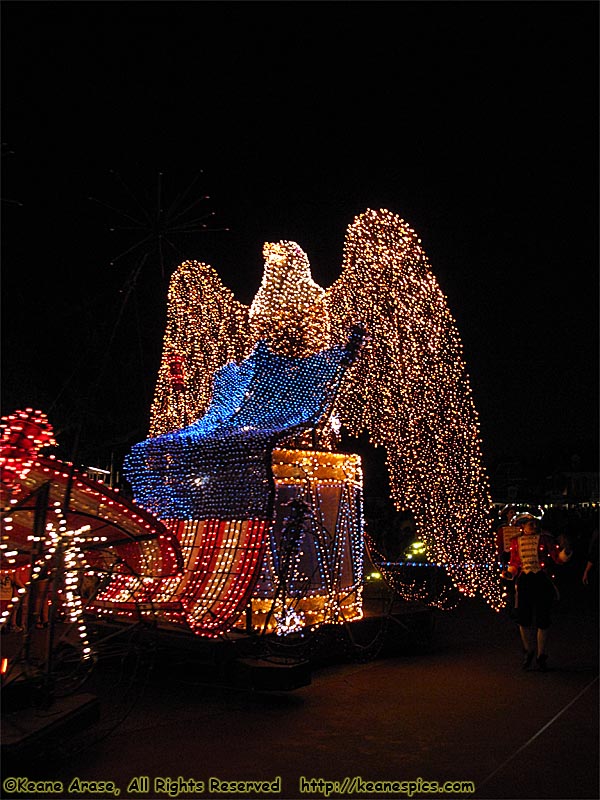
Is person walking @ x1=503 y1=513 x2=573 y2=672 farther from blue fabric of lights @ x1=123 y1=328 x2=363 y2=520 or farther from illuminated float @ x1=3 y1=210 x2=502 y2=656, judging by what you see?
blue fabric of lights @ x1=123 y1=328 x2=363 y2=520

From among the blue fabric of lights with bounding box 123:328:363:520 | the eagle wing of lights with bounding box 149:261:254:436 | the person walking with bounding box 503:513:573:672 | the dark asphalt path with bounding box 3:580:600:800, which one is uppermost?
the eagle wing of lights with bounding box 149:261:254:436

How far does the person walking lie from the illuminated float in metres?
0.31

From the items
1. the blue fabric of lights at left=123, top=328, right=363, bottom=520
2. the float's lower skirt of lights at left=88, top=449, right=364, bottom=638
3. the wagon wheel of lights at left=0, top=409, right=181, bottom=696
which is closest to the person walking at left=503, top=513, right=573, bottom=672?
the float's lower skirt of lights at left=88, top=449, right=364, bottom=638

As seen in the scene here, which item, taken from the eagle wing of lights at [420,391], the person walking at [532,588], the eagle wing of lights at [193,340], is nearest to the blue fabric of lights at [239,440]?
the eagle wing of lights at [420,391]

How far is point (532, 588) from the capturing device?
9508 mm

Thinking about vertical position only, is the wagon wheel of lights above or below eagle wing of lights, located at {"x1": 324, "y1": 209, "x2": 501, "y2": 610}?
below

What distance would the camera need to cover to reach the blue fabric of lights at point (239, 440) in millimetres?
9141

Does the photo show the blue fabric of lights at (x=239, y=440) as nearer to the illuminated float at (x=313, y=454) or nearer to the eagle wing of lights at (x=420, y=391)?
the illuminated float at (x=313, y=454)

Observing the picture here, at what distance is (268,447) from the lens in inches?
352

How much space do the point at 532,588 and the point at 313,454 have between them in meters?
3.09

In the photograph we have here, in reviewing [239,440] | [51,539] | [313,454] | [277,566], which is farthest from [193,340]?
[51,539]

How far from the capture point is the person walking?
30.4 ft

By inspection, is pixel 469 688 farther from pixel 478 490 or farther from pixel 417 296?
pixel 417 296

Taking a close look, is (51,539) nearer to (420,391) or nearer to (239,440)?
(239,440)
